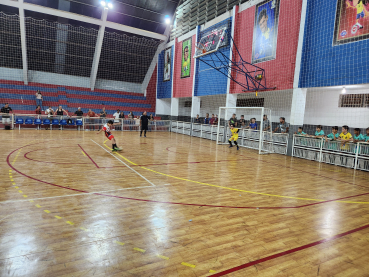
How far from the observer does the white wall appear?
1096 cm

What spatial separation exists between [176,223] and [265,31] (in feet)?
38.7

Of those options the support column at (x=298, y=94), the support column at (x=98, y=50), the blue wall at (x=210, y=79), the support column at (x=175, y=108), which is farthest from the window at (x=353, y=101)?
the support column at (x=98, y=50)

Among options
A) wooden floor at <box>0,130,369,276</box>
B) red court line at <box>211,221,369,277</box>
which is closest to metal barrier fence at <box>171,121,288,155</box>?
wooden floor at <box>0,130,369,276</box>

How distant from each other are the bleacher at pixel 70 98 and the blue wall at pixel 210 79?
9.03 metres

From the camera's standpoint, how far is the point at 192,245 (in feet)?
9.43

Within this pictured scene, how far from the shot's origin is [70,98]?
22.3 metres

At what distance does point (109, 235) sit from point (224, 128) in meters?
11.6

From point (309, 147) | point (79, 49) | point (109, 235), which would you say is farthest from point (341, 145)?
point (79, 49)

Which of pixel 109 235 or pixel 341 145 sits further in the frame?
pixel 341 145

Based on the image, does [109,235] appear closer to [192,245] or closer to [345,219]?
[192,245]

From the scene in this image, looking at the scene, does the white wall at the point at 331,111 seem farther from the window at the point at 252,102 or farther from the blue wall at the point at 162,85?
the blue wall at the point at 162,85

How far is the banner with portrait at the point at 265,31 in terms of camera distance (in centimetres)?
1177

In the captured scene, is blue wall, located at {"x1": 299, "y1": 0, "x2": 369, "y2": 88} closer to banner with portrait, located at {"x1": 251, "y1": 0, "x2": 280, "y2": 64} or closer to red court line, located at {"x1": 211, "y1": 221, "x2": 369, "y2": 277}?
banner with portrait, located at {"x1": 251, "y1": 0, "x2": 280, "y2": 64}

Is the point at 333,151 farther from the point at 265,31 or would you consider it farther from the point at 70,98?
the point at 70,98
